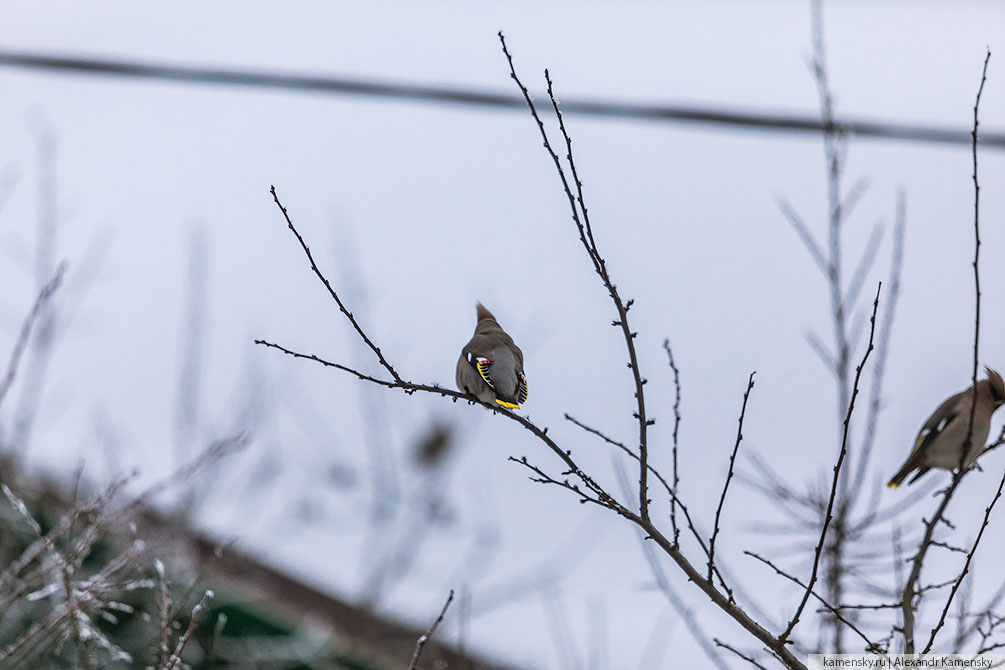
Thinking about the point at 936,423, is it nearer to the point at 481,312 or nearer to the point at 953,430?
the point at 953,430

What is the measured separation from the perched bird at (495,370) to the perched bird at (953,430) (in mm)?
1502

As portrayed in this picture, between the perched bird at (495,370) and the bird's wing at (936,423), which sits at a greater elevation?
the bird's wing at (936,423)

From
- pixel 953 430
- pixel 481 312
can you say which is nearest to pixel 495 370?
pixel 481 312

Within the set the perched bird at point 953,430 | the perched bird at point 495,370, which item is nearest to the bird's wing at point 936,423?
the perched bird at point 953,430

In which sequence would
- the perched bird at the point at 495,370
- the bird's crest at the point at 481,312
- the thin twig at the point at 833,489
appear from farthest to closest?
the bird's crest at the point at 481,312 < the perched bird at the point at 495,370 < the thin twig at the point at 833,489

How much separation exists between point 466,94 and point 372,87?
1.13 ft

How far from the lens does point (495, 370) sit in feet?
12.6

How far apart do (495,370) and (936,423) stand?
1.67 m

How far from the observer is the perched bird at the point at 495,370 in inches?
150

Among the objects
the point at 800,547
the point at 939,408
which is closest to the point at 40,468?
the point at 800,547

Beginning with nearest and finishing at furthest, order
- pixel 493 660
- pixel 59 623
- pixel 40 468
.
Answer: pixel 59 623 < pixel 40 468 < pixel 493 660

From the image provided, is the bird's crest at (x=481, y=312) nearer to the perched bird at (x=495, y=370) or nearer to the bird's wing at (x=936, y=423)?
the perched bird at (x=495, y=370)

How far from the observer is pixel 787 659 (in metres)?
2.68

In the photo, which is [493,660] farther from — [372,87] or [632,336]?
[632,336]
